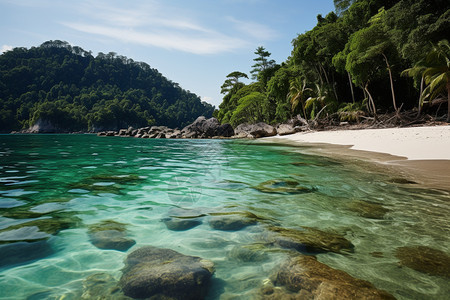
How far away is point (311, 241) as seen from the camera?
7.77ft

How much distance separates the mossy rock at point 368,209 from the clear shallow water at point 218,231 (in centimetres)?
7

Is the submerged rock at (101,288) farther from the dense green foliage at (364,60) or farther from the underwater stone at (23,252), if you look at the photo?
the dense green foliage at (364,60)

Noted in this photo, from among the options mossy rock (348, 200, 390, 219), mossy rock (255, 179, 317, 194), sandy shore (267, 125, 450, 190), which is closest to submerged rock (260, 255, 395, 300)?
mossy rock (348, 200, 390, 219)

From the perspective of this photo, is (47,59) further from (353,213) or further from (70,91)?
(353,213)

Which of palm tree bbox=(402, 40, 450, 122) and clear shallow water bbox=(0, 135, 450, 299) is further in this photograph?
palm tree bbox=(402, 40, 450, 122)

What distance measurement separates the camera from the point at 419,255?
2.05 m

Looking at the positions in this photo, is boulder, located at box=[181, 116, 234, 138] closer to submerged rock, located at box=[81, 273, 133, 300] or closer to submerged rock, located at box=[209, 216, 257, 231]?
submerged rock, located at box=[209, 216, 257, 231]

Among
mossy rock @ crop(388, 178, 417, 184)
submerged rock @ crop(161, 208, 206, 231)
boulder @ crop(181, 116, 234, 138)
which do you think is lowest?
submerged rock @ crop(161, 208, 206, 231)

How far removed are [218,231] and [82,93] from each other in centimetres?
12361

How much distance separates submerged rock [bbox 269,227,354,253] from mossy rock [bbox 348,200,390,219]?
0.84 m

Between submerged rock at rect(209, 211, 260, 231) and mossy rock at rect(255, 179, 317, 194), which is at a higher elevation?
submerged rock at rect(209, 211, 260, 231)

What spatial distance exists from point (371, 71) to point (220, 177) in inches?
796

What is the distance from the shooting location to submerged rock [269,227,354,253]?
2.24m

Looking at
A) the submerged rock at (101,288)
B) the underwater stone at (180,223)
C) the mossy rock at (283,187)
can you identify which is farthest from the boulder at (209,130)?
the submerged rock at (101,288)
